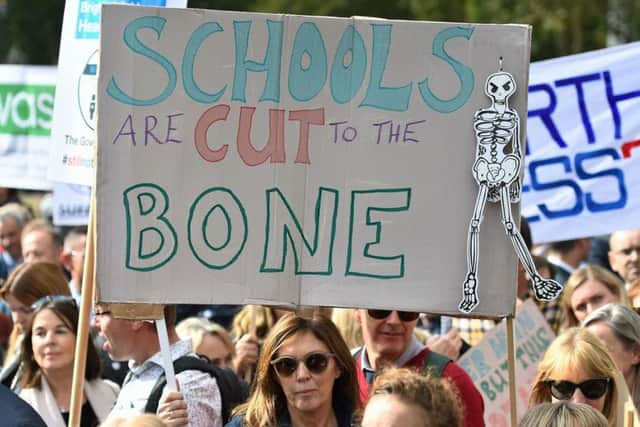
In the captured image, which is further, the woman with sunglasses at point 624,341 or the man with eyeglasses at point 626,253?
the man with eyeglasses at point 626,253

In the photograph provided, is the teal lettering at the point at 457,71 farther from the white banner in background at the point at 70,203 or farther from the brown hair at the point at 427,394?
the white banner in background at the point at 70,203

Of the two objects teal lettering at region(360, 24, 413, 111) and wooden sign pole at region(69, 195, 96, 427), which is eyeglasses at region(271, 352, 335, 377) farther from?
teal lettering at region(360, 24, 413, 111)

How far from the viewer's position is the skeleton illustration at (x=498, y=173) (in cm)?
488

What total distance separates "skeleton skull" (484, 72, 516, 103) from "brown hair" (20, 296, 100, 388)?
7.61 feet

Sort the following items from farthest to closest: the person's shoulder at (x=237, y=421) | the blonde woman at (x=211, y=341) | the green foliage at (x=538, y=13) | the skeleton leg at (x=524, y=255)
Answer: the green foliage at (x=538, y=13) < the blonde woman at (x=211, y=341) < the person's shoulder at (x=237, y=421) < the skeleton leg at (x=524, y=255)

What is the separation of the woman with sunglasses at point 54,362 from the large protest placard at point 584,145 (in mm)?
2586

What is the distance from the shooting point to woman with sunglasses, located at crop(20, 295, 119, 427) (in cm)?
643

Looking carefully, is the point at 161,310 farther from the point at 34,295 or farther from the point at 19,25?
the point at 19,25

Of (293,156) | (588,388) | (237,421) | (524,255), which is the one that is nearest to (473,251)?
(524,255)

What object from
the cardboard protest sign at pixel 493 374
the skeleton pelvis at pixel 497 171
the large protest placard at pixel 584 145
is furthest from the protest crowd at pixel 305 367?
the skeleton pelvis at pixel 497 171

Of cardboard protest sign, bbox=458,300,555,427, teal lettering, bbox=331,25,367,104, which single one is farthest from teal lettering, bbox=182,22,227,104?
cardboard protest sign, bbox=458,300,555,427

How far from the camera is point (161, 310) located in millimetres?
5332

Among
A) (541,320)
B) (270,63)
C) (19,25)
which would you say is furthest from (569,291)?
(19,25)

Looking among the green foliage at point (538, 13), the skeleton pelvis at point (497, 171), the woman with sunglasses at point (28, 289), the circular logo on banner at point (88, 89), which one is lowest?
the woman with sunglasses at point (28, 289)
